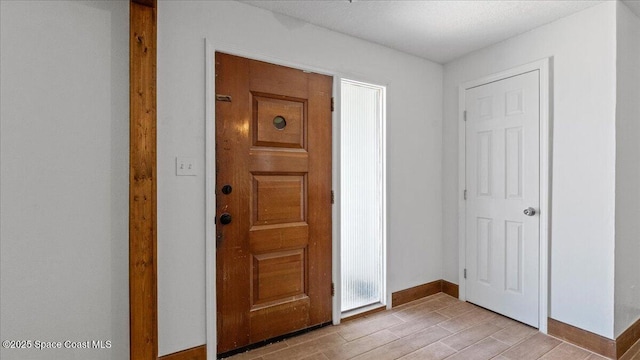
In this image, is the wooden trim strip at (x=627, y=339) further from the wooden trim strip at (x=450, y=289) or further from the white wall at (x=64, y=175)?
the white wall at (x=64, y=175)

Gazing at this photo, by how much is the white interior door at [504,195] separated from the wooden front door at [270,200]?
4.78 ft

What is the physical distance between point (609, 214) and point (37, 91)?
3.47m

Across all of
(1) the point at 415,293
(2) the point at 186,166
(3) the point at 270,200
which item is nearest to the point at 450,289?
(1) the point at 415,293

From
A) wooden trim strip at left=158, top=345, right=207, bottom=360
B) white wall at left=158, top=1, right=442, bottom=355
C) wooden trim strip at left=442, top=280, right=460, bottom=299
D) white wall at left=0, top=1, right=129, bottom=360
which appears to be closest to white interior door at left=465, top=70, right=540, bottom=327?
wooden trim strip at left=442, top=280, right=460, bottom=299

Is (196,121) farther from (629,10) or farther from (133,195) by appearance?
(629,10)

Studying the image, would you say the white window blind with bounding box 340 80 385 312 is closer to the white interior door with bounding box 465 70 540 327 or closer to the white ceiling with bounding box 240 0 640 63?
the white ceiling with bounding box 240 0 640 63

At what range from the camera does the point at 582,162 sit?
2080 mm

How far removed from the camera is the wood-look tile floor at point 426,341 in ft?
6.53

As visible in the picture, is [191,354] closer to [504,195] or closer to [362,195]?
[362,195]

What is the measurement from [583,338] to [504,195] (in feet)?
3.69

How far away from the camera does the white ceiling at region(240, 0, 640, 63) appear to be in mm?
2029

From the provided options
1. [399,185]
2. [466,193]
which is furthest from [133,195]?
[466,193]

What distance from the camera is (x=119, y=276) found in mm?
1697

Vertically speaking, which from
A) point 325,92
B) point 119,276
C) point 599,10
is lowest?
point 119,276
